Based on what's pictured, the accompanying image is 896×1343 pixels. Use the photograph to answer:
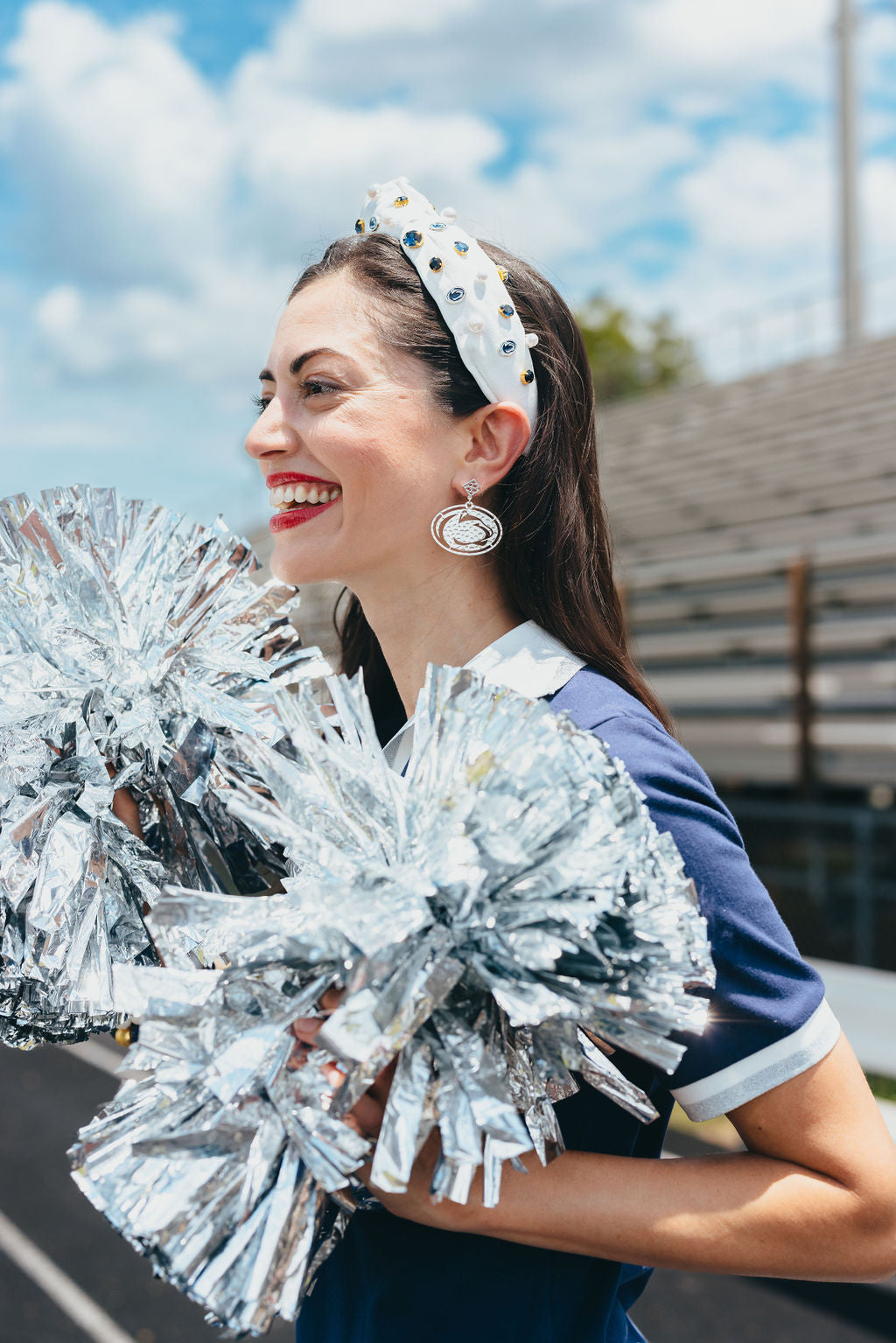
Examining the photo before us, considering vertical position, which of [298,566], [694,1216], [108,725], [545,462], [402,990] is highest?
[545,462]

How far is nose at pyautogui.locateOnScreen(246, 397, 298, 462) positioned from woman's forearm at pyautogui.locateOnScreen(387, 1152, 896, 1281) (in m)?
0.79

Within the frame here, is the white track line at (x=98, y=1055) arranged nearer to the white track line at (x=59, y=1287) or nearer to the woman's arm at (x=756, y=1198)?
the white track line at (x=59, y=1287)

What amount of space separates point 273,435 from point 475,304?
0.93ft

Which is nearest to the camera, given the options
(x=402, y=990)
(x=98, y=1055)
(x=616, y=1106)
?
(x=402, y=990)

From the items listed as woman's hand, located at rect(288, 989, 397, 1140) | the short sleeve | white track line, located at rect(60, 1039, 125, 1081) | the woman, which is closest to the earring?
the woman

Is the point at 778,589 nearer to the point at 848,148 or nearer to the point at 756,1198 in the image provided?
the point at 756,1198

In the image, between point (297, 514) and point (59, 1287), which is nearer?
point (297, 514)

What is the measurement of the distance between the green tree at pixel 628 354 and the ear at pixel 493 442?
35357 mm

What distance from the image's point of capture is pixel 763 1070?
971 mm

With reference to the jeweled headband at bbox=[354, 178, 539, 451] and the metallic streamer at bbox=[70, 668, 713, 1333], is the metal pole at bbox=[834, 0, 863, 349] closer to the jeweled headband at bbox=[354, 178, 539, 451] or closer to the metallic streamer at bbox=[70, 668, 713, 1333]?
the jeweled headband at bbox=[354, 178, 539, 451]

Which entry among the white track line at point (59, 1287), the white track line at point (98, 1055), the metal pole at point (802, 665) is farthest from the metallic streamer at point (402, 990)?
the metal pole at point (802, 665)

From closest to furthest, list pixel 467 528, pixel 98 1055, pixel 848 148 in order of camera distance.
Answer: pixel 467 528 → pixel 98 1055 → pixel 848 148

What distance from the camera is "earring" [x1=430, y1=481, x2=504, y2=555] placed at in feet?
4.32

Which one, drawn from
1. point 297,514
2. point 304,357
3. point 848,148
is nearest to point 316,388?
point 304,357
